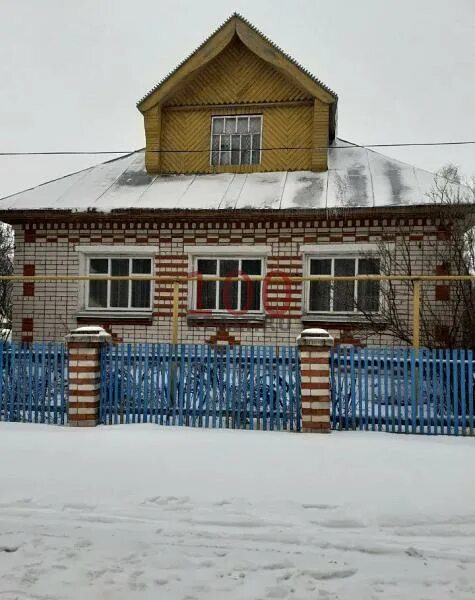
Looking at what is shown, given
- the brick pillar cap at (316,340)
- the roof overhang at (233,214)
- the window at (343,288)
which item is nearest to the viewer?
the brick pillar cap at (316,340)

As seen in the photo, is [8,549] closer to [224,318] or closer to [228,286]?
[224,318]

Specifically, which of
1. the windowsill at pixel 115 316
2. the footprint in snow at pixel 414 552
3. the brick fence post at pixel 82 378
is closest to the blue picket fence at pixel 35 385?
the brick fence post at pixel 82 378

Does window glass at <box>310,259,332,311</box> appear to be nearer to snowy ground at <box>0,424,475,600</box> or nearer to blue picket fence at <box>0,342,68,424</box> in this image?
snowy ground at <box>0,424,475,600</box>

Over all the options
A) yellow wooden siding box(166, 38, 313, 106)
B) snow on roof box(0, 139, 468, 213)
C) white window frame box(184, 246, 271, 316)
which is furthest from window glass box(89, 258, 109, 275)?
yellow wooden siding box(166, 38, 313, 106)

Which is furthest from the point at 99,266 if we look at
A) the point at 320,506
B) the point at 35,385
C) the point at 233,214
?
the point at 320,506

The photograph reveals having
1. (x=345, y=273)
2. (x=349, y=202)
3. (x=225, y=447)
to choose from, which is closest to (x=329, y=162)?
(x=349, y=202)

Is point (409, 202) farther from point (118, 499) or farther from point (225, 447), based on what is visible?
point (118, 499)

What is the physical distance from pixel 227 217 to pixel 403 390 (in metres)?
5.60

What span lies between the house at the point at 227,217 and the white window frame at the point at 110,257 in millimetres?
27

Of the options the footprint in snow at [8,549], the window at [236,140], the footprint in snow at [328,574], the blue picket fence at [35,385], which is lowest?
the footprint in snow at [8,549]

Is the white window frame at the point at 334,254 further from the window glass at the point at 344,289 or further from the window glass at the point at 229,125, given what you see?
the window glass at the point at 229,125

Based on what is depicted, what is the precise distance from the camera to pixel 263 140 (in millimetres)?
12086

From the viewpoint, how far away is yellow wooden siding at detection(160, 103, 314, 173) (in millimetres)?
11969

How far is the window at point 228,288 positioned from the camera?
36.3 ft
